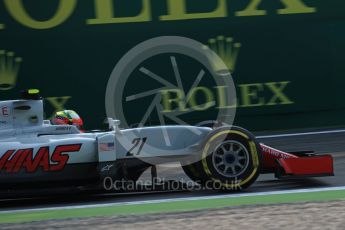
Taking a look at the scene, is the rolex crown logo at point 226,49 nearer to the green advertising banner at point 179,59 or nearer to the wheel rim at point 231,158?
the green advertising banner at point 179,59

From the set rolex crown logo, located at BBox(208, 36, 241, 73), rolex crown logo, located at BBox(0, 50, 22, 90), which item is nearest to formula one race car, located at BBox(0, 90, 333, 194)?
rolex crown logo, located at BBox(0, 50, 22, 90)

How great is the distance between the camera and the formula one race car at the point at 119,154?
22.4ft

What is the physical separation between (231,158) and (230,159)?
15 millimetres

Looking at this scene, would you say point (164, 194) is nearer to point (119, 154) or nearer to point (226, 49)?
point (119, 154)

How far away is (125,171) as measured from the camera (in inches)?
277

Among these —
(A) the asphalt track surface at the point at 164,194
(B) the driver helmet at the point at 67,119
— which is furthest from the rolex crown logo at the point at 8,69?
(B) the driver helmet at the point at 67,119

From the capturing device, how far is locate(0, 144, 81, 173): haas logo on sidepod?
22.2 feet

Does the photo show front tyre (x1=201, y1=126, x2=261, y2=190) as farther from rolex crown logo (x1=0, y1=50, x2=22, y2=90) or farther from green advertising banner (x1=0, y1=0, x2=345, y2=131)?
rolex crown logo (x1=0, y1=50, x2=22, y2=90)

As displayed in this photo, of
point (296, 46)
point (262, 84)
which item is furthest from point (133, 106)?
point (296, 46)

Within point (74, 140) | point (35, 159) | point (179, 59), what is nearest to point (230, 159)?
point (74, 140)

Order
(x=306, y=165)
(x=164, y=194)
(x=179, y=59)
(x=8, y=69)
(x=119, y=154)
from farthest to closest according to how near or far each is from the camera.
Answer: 1. (x=179, y=59)
2. (x=8, y=69)
3. (x=164, y=194)
4. (x=306, y=165)
5. (x=119, y=154)

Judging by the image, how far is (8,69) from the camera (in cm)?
1245

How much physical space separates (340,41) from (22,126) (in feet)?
26.8

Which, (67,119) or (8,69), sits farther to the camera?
(8,69)
